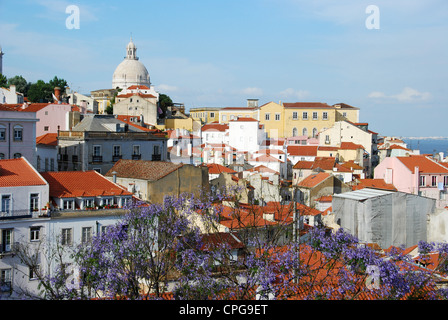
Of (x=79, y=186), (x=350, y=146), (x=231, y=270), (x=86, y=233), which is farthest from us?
(x=350, y=146)

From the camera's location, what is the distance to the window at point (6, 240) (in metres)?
21.1

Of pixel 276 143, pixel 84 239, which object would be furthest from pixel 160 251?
pixel 276 143

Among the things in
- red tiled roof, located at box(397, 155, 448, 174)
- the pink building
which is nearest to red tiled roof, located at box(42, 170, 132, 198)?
the pink building

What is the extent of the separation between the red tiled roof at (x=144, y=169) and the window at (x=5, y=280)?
821 centimetres

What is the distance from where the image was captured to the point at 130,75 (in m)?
109

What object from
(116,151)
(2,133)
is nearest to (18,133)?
(2,133)

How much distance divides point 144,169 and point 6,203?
8.30 meters

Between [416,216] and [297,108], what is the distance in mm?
56344

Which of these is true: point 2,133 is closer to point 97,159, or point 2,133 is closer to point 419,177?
point 97,159

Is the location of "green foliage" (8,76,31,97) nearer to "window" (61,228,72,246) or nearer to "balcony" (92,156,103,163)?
"balcony" (92,156,103,163)

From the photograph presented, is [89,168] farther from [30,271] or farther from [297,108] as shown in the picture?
[297,108]

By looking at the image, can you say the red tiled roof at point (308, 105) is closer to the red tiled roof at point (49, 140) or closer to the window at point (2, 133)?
the red tiled roof at point (49, 140)

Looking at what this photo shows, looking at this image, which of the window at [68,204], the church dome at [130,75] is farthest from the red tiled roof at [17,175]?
the church dome at [130,75]

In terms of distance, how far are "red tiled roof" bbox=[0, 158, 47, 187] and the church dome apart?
84.9 m
